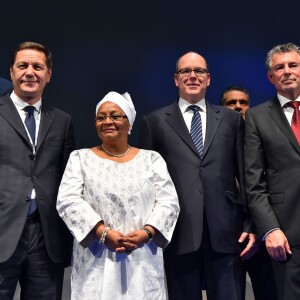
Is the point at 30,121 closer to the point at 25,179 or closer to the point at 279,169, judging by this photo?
the point at 25,179

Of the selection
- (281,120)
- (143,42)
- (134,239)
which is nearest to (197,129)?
(281,120)

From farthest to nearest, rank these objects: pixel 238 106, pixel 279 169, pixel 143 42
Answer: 1. pixel 143 42
2. pixel 238 106
3. pixel 279 169

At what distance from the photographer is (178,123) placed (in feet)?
8.14

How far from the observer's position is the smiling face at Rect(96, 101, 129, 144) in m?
2.23

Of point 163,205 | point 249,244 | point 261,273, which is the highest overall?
point 163,205

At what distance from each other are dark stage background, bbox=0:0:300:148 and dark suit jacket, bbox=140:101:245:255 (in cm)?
153

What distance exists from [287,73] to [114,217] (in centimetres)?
101

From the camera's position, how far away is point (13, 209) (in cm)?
213

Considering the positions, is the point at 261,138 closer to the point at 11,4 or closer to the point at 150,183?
the point at 150,183

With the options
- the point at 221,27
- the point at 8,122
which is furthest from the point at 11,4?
the point at 8,122

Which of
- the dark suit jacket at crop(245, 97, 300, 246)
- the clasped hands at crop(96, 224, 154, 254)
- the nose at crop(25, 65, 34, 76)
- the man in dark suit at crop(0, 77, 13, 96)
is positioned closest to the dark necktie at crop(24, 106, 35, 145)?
the nose at crop(25, 65, 34, 76)

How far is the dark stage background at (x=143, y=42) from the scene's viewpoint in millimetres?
3949

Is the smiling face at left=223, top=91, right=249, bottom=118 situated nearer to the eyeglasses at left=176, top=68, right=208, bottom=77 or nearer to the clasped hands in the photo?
the eyeglasses at left=176, top=68, right=208, bottom=77

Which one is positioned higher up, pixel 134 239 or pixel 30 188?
pixel 30 188
